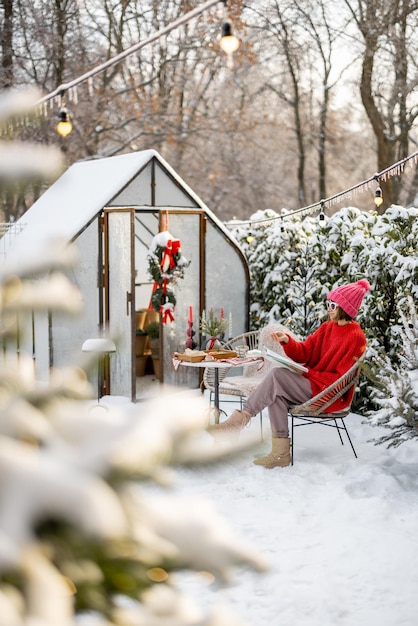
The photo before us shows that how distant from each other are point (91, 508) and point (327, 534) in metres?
4.19

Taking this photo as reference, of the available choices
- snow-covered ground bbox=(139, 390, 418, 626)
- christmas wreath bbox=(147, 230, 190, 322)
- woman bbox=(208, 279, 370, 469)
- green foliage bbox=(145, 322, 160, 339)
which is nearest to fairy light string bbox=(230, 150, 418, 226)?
christmas wreath bbox=(147, 230, 190, 322)

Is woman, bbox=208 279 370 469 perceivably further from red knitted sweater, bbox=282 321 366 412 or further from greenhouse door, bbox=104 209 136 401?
greenhouse door, bbox=104 209 136 401

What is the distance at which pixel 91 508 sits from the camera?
59 cm

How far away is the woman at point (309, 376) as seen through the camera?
579 cm

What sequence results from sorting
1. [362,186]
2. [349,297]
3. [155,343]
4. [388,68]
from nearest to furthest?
[349,297]
[362,186]
[155,343]
[388,68]

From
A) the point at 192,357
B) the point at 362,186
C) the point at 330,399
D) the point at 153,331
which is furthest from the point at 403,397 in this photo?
the point at 153,331

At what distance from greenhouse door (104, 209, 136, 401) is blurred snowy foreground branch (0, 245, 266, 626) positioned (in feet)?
24.4

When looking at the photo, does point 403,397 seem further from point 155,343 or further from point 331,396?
point 155,343

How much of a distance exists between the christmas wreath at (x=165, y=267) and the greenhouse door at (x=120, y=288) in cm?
24

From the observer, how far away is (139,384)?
9.30 meters

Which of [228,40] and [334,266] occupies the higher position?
[228,40]

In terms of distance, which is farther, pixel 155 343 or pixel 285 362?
pixel 155 343

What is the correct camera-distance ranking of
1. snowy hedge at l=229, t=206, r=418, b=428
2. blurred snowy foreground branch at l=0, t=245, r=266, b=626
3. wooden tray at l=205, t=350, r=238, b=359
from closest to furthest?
blurred snowy foreground branch at l=0, t=245, r=266, b=626
wooden tray at l=205, t=350, r=238, b=359
snowy hedge at l=229, t=206, r=418, b=428

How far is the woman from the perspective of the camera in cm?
579
